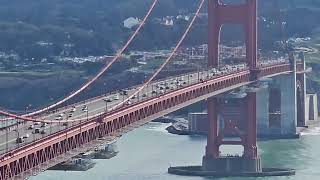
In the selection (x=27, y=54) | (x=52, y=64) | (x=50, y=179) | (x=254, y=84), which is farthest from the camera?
(x=27, y=54)

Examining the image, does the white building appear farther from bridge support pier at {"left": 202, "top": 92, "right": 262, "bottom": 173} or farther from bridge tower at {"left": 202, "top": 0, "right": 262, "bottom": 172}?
bridge support pier at {"left": 202, "top": 92, "right": 262, "bottom": 173}

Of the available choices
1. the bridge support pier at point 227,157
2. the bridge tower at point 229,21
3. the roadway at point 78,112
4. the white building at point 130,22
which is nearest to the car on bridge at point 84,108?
the roadway at point 78,112

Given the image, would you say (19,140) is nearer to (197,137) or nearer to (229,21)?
(229,21)

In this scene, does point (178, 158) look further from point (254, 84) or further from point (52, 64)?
point (52, 64)

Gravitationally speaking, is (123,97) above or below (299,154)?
above

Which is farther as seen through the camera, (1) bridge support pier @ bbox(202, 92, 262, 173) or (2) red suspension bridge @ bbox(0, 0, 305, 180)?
(1) bridge support pier @ bbox(202, 92, 262, 173)

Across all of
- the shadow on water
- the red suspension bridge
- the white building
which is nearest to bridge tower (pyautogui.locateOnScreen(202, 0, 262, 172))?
the red suspension bridge

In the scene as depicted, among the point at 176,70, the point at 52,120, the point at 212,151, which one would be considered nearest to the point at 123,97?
the point at 52,120

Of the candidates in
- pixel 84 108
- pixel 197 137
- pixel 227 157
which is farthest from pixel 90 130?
pixel 197 137
